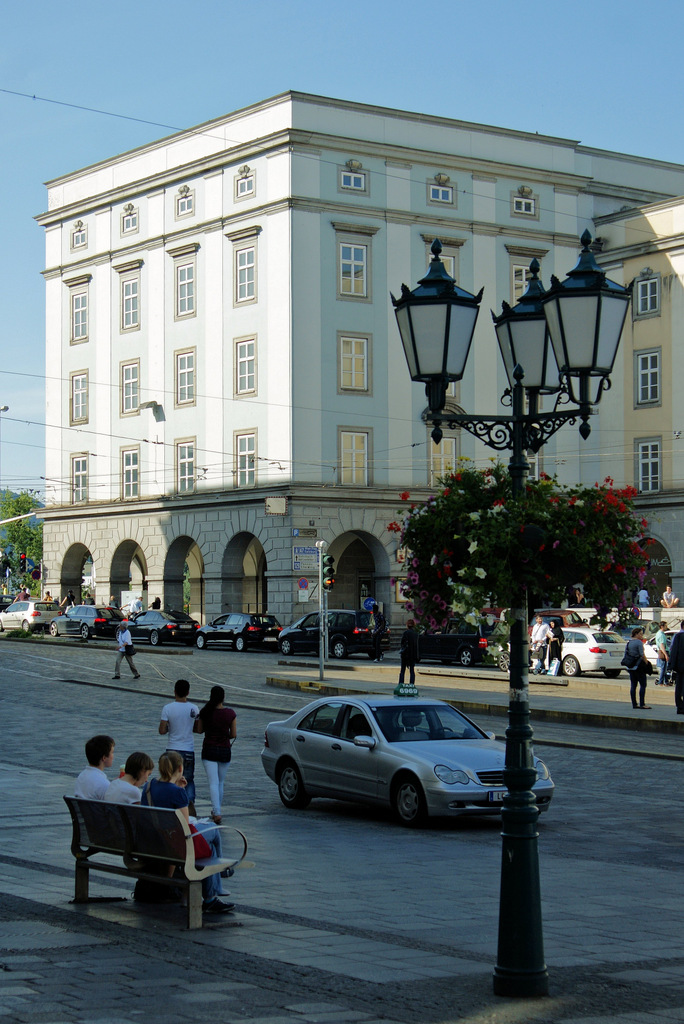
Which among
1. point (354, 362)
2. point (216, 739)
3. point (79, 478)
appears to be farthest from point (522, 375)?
point (79, 478)

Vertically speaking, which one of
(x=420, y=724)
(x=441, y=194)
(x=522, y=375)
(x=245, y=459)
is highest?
(x=441, y=194)

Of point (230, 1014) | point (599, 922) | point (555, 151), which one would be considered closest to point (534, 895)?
point (230, 1014)

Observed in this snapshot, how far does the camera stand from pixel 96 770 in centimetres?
1109

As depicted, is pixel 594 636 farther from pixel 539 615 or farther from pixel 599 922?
pixel 599 922

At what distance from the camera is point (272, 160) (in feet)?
182

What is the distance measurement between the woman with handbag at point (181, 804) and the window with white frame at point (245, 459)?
45463 millimetres

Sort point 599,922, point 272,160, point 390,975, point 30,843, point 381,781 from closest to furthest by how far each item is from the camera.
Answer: point 390,975 < point 599,922 < point 30,843 < point 381,781 < point 272,160

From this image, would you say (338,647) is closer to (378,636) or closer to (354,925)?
(378,636)

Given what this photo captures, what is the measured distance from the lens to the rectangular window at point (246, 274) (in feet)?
186

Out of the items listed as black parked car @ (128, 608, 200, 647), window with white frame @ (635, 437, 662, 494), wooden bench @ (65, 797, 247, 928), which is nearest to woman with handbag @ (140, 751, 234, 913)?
wooden bench @ (65, 797, 247, 928)

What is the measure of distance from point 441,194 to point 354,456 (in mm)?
12021

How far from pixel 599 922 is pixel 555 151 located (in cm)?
5524

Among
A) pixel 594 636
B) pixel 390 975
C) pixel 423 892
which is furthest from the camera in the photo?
pixel 594 636

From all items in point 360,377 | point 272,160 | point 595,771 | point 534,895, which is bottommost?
point 595,771
